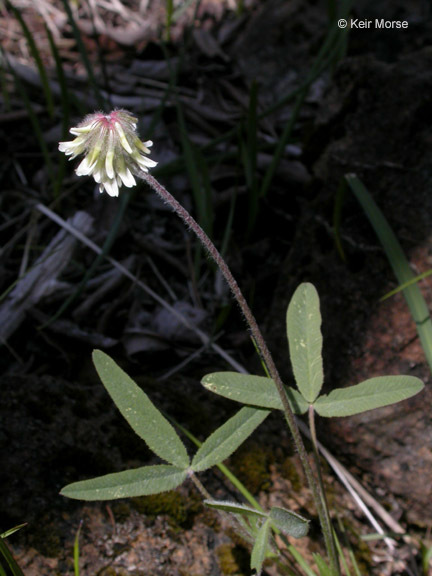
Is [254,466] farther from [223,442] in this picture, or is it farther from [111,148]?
[111,148]

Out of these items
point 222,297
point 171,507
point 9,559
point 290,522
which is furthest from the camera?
point 222,297

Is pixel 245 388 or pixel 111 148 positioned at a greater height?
pixel 111 148

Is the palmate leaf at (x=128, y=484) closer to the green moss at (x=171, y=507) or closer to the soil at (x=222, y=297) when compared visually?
the soil at (x=222, y=297)

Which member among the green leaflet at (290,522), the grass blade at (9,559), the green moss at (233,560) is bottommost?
the green moss at (233,560)

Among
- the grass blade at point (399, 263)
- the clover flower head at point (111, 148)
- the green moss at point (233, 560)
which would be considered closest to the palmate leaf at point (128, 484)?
the green moss at point (233, 560)

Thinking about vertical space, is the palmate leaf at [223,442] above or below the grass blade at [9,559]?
above

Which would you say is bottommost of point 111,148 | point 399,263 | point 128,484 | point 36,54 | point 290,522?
point 290,522

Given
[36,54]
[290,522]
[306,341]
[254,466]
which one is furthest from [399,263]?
[36,54]
